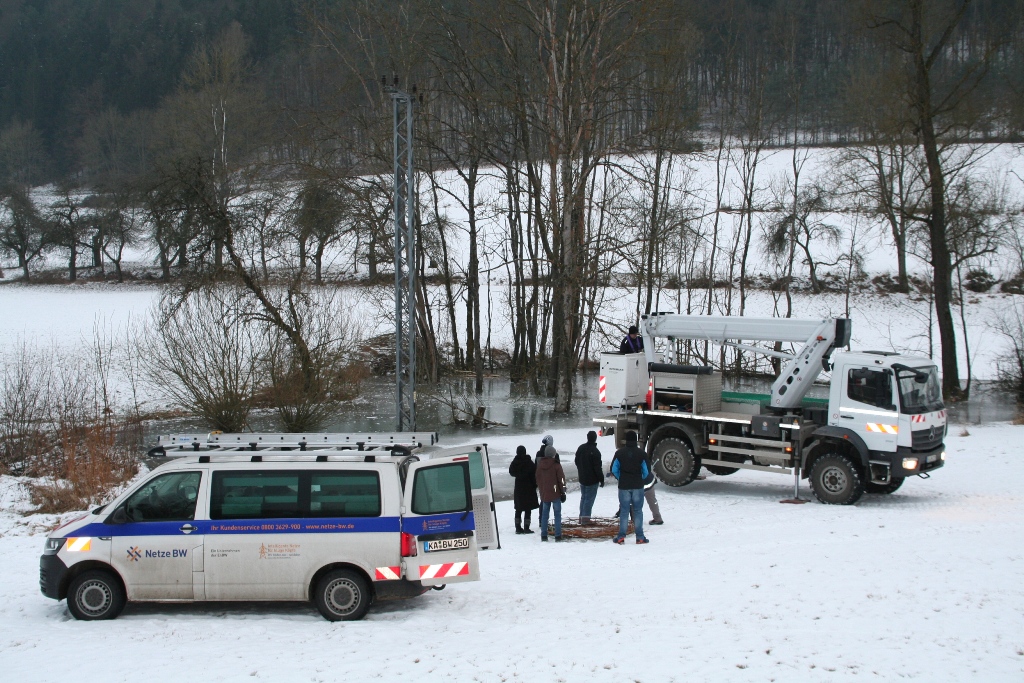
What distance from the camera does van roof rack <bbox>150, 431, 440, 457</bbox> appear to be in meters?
10.1

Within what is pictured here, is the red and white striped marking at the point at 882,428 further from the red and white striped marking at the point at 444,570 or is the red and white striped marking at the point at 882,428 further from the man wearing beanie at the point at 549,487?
the red and white striped marking at the point at 444,570

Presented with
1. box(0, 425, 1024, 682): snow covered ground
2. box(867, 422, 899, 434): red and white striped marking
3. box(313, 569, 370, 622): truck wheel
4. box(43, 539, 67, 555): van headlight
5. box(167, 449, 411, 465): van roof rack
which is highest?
box(167, 449, 411, 465): van roof rack

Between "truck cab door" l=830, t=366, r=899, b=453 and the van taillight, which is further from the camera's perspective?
"truck cab door" l=830, t=366, r=899, b=453

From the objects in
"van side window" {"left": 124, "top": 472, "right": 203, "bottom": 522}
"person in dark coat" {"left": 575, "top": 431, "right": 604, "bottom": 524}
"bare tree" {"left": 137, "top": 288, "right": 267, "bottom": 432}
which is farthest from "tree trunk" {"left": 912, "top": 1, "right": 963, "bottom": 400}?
"van side window" {"left": 124, "top": 472, "right": 203, "bottom": 522}

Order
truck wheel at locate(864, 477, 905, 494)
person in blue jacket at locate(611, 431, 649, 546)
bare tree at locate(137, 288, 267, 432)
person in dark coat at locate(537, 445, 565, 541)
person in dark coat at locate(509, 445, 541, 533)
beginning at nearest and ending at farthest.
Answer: person in blue jacket at locate(611, 431, 649, 546)
person in dark coat at locate(537, 445, 565, 541)
person in dark coat at locate(509, 445, 541, 533)
truck wheel at locate(864, 477, 905, 494)
bare tree at locate(137, 288, 267, 432)

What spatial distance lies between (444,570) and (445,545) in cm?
27

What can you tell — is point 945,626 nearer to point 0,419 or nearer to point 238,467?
point 238,467

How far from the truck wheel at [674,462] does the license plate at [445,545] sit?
8.70 m

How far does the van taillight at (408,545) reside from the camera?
958cm

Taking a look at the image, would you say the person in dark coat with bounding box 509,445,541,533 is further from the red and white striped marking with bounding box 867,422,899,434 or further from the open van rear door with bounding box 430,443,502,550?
the red and white striped marking with bounding box 867,422,899,434

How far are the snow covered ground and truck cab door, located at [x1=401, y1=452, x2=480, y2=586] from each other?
520 mm

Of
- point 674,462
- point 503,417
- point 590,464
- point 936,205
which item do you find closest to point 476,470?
point 590,464

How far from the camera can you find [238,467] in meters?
9.67

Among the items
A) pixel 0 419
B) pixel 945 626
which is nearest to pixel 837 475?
pixel 945 626
